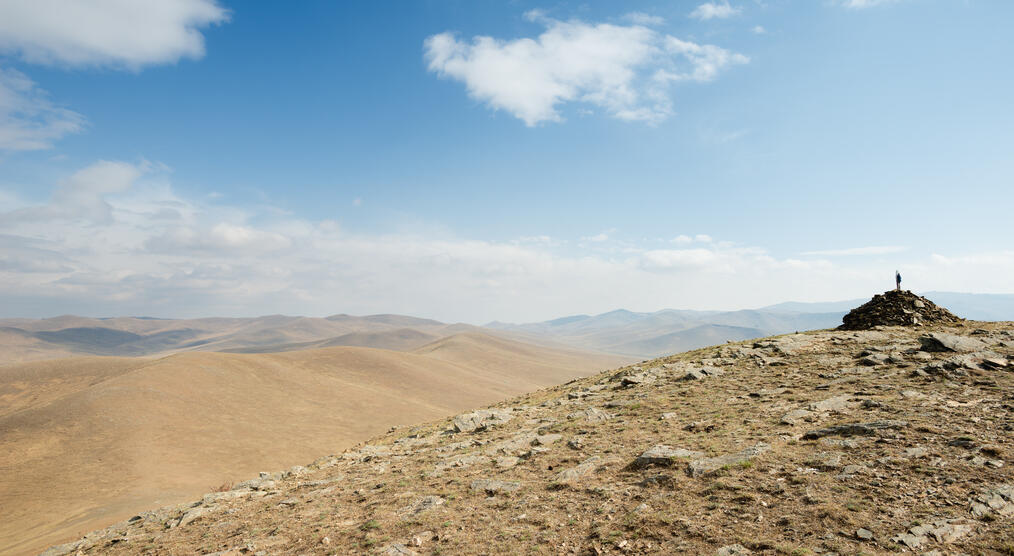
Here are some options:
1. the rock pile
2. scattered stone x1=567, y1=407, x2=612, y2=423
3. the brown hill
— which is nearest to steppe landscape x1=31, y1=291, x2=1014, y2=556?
scattered stone x1=567, y1=407, x2=612, y2=423

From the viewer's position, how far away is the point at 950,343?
18.3 meters

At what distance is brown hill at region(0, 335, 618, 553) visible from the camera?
33375 mm

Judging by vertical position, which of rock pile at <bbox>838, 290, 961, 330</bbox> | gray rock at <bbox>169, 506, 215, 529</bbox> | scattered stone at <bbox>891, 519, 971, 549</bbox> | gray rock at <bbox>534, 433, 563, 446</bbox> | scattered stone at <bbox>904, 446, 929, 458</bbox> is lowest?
gray rock at <bbox>169, 506, 215, 529</bbox>

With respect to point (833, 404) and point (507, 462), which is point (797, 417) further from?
point (507, 462)

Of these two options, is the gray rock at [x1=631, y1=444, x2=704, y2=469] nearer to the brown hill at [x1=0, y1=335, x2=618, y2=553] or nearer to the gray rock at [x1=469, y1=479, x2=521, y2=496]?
the gray rock at [x1=469, y1=479, x2=521, y2=496]

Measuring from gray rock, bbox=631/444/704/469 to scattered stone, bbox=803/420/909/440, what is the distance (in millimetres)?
3352

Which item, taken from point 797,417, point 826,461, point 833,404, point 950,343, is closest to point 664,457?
point 826,461

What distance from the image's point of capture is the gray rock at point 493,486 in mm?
12219

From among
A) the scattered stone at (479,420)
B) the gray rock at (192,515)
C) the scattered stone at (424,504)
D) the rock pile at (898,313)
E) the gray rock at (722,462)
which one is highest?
the rock pile at (898,313)

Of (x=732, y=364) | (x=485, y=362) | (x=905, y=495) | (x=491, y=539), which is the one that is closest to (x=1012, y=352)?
(x=732, y=364)

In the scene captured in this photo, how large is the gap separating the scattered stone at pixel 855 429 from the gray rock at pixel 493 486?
8.53 meters

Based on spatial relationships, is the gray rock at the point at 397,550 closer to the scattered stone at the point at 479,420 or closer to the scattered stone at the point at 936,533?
the scattered stone at the point at 936,533

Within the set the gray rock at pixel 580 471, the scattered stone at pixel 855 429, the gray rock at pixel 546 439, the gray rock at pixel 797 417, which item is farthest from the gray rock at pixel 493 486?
the gray rock at pixel 797 417

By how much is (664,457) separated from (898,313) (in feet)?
73.3
